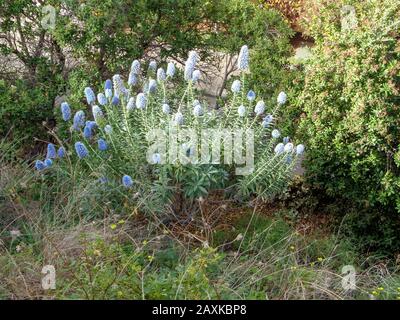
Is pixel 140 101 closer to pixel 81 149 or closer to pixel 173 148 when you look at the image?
pixel 173 148

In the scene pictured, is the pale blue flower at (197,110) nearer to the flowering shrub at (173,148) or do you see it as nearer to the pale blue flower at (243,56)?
the flowering shrub at (173,148)

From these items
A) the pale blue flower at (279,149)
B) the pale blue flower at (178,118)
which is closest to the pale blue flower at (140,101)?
the pale blue flower at (178,118)

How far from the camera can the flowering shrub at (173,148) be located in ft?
16.4

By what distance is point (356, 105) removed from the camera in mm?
5609

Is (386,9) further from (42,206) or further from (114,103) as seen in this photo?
(42,206)

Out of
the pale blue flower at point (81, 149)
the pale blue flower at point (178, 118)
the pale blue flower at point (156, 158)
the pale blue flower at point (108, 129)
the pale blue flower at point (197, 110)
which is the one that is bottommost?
the pale blue flower at point (156, 158)

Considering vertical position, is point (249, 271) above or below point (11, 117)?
below

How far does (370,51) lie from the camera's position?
559cm

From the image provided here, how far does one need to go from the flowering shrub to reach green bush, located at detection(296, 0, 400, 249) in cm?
72

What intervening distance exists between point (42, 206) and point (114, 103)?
99cm

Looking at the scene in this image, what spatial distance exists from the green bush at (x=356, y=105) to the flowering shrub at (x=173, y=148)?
2.35 feet

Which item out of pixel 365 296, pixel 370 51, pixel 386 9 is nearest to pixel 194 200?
pixel 365 296

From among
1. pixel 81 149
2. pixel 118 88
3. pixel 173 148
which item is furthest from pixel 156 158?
pixel 118 88

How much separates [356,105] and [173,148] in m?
1.70
